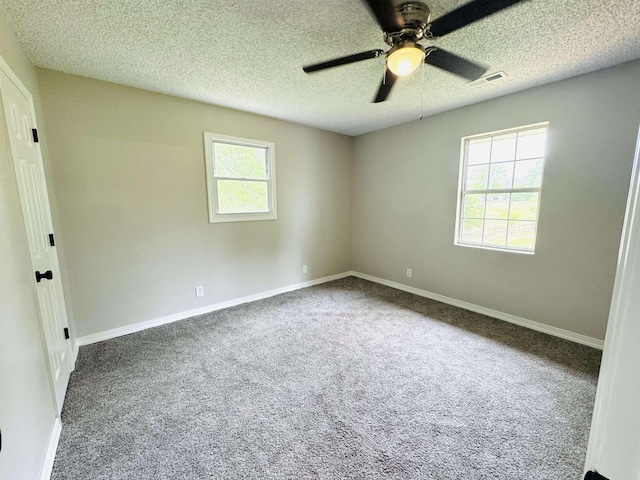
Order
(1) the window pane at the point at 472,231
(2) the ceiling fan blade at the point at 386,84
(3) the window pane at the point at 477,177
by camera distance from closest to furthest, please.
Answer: (2) the ceiling fan blade at the point at 386,84
(3) the window pane at the point at 477,177
(1) the window pane at the point at 472,231

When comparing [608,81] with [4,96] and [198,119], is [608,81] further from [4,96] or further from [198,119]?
[4,96]

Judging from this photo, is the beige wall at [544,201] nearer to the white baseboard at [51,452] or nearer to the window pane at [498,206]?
the window pane at [498,206]

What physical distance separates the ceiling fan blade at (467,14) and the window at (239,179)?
2.51 metres

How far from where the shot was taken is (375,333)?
9.12 ft

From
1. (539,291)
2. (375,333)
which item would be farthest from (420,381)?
(539,291)

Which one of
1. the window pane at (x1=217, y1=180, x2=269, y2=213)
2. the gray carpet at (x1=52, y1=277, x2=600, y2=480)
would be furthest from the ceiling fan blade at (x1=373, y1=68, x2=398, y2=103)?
the gray carpet at (x1=52, y1=277, x2=600, y2=480)

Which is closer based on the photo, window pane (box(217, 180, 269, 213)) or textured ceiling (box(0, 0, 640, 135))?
textured ceiling (box(0, 0, 640, 135))

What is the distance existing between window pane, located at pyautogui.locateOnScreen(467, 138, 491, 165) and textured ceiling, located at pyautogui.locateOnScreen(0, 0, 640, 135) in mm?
553

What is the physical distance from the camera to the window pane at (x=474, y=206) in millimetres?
3262

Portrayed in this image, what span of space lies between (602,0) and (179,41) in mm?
2607

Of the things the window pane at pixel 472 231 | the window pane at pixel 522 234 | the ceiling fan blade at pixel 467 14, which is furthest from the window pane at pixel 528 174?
the ceiling fan blade at pixel 467 14

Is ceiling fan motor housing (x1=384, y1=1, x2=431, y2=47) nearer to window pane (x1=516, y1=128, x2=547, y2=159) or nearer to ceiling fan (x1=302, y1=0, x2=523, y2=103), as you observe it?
ceiling fan (x1=302, y1=0, x2=523, y2=103)

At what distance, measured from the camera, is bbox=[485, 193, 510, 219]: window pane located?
3.06m

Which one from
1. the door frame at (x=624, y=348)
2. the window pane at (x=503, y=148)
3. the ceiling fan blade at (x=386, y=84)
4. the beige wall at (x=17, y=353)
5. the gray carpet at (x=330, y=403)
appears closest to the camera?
the door frame at (x=624, y=348)
